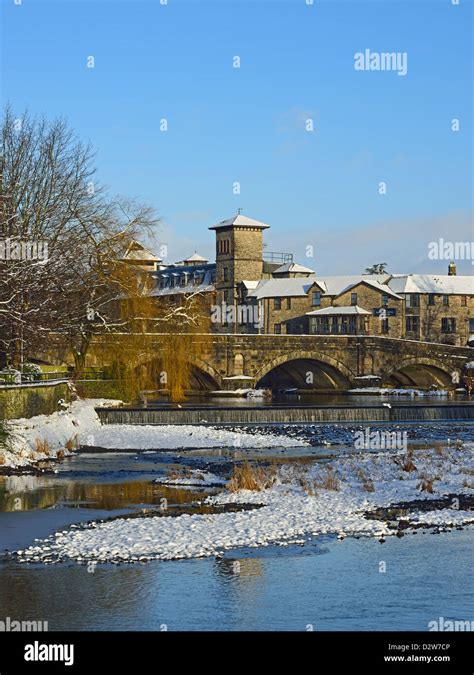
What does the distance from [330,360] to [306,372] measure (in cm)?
548

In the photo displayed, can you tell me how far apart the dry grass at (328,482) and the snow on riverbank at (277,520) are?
7 cm

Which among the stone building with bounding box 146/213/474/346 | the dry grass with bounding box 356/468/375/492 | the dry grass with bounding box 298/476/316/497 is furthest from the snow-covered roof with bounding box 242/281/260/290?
the dry grass with bounding box 298/476/316/497

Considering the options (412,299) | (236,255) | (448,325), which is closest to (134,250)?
(412,299)

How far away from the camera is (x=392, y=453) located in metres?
31.8

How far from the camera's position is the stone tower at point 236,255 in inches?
4235

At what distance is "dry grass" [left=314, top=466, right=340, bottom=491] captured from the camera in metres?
23.3

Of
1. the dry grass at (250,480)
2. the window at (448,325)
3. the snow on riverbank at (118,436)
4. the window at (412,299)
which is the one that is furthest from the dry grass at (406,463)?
the window at (448,325)

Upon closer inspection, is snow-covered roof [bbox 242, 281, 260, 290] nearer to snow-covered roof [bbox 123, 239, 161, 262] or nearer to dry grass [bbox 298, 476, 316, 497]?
snow-covered roof [bbox 123, 239, 161, 262]

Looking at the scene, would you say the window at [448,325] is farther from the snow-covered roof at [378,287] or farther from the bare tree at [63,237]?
the bare tree at [63,237]

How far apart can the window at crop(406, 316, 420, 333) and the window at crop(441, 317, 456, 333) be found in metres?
2.60

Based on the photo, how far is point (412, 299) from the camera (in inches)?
3841

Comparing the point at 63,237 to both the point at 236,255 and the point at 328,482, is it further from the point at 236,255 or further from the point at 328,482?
the point at 236,255

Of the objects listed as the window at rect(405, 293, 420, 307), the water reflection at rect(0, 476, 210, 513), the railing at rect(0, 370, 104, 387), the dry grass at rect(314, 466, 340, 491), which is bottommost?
the water reflection at rect(0, 476, 210, 513)

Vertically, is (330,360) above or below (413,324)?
below
